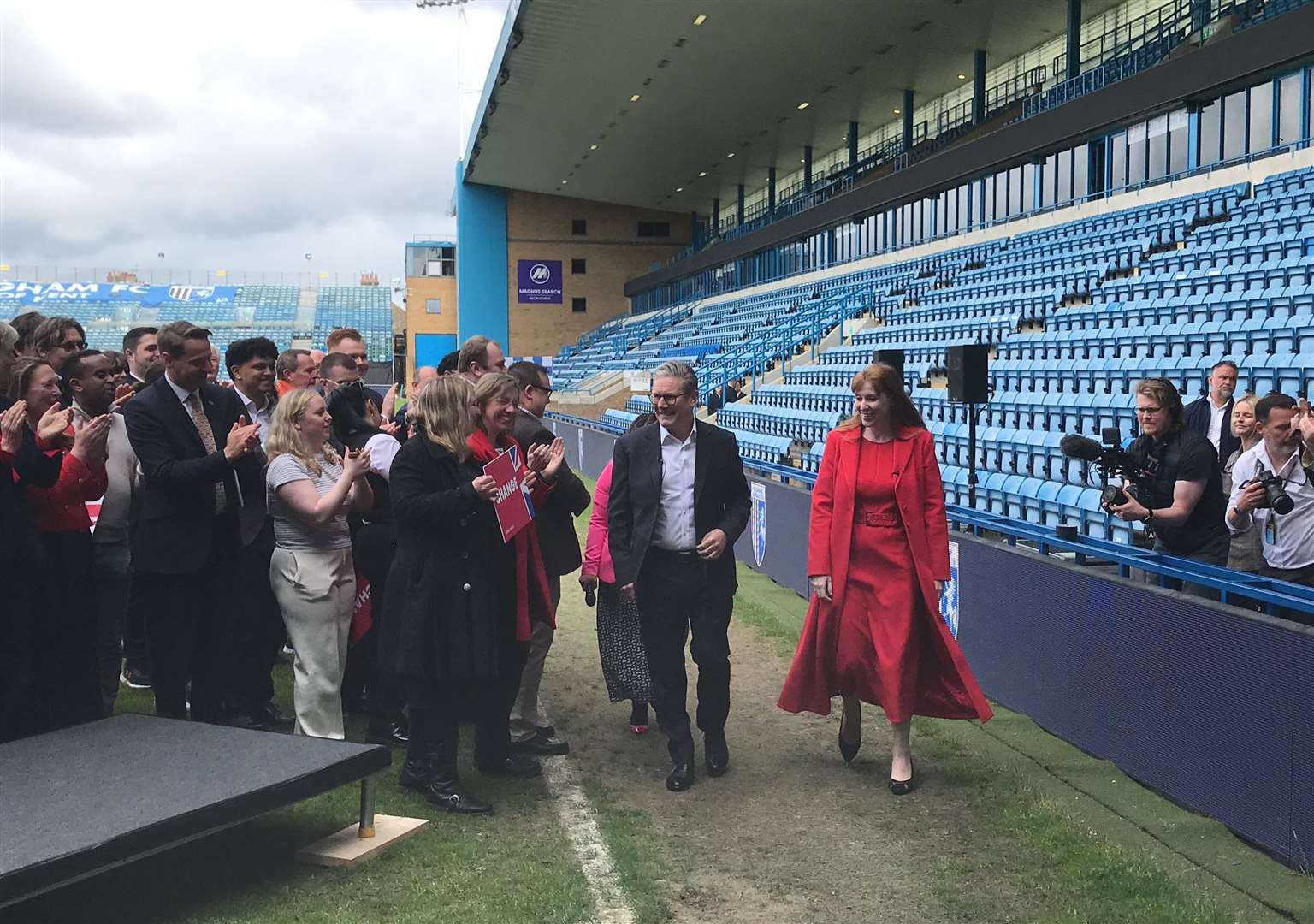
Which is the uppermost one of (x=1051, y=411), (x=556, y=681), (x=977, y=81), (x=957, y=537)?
(x=977, y=81)

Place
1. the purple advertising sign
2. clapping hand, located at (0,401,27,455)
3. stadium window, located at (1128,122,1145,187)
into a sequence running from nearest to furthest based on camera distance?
clapping hand, located at (0,401,27,455), stadium window, located at (1128,122,1145,187), the purple advertising sign

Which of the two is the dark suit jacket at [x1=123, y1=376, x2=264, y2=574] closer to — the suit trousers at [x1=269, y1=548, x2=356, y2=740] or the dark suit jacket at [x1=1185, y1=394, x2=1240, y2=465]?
the suit trousers at [x1=269, y1=548, x2=356, y2=740]

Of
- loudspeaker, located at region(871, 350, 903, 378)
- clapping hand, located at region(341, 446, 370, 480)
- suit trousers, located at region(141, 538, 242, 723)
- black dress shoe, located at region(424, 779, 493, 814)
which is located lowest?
black dress shoe, located at region(424, 779, 493, 814)

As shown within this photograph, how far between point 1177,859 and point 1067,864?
0.42m

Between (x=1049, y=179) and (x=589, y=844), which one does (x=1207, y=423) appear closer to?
(x=589, y=844)

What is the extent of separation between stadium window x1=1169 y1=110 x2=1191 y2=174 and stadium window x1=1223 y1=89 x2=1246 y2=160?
685 millimetres

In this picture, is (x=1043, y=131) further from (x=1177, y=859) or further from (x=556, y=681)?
(x=1177, y=859)

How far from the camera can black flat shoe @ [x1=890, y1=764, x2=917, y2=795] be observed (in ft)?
18.6

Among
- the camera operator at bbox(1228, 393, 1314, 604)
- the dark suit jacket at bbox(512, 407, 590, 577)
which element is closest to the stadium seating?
→ the camera operator at bbox(1228, 393, 1314, 604)

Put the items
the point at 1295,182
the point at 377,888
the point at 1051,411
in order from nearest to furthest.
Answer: the point at 377,888
the point at 1051,411
the point at 1295,182

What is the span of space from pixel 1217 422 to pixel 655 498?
5026 millimetres

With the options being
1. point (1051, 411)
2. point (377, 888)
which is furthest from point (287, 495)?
point (1051, 411)

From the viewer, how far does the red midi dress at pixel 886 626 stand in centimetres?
562

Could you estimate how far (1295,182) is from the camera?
50.4ft
